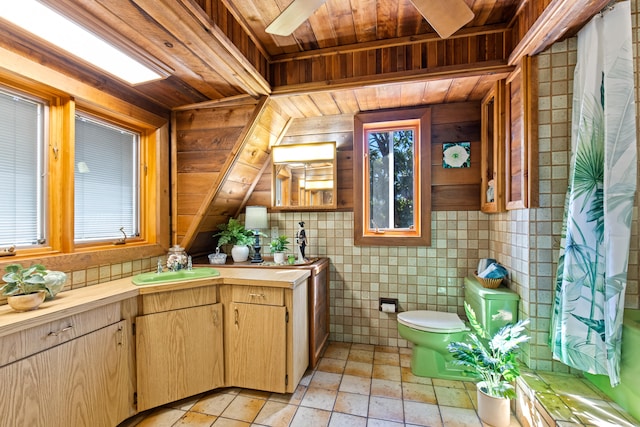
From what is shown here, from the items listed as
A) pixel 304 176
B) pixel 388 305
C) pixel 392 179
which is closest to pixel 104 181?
pixel 304 176

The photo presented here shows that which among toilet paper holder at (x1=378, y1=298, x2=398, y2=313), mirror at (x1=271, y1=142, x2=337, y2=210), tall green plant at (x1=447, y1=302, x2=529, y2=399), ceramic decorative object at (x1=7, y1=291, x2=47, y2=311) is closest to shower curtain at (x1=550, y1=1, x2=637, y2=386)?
tall green plant at (x1=447, y1=302, x2=529, y2=399)

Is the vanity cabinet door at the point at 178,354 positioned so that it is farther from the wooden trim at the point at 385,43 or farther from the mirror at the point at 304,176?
the wooden trim at the point at 385,43

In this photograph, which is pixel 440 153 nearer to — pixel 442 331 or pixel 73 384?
pixel 442 331

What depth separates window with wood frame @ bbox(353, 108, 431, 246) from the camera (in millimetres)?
2484

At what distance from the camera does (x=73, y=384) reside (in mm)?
1343

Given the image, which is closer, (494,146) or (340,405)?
(340,405)

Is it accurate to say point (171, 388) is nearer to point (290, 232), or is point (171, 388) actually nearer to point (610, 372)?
point (290, 232)

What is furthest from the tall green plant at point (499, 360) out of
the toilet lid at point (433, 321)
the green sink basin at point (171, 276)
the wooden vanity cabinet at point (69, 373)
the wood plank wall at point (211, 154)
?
the wood plank wall at point (211, 154)

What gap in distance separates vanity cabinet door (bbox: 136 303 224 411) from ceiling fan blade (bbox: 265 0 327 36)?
1.68 m

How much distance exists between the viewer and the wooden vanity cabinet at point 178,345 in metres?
1.70

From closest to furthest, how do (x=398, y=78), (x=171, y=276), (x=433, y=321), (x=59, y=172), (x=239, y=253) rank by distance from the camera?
(x=59, y=172)
(x=398, y=78)
(x=171, y=276)
(x=433, y=321)
(x=239, y=253)

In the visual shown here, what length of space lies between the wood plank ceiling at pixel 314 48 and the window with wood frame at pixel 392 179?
245 millimetres

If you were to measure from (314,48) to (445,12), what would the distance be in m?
1.01

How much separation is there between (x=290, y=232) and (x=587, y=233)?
215cm
